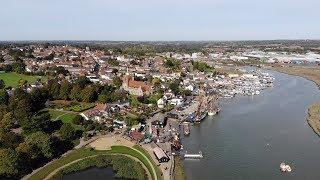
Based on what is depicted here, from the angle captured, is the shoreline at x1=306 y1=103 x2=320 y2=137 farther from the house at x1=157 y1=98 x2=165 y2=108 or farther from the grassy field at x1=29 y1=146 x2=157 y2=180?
the grassy field at x1=29 y1=146 x2=157 y2=180

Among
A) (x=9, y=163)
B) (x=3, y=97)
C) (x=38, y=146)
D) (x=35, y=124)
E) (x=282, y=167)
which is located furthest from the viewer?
(x=3, y=97)

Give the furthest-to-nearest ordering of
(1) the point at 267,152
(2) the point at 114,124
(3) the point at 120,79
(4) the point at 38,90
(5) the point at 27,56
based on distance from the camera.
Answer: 1. (5) the point at 27,56
2. (3) the point at 120,79
3. (4) the point at 38,90
4. (2) the point at 114,124
5. (1) the point at 267,152

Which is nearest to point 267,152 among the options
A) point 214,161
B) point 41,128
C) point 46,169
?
point 214,161

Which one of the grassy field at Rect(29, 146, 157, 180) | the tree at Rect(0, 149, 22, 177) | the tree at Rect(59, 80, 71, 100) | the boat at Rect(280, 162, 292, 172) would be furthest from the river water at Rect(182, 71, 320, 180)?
the tree at Rect(59, 80, 71, 100)

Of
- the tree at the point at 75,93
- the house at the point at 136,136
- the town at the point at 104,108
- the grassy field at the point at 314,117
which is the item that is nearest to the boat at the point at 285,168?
the town at the point at 104,108

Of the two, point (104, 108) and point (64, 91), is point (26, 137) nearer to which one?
point (104, 108)

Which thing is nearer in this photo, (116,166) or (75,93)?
(116,166)

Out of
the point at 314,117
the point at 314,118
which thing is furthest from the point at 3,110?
the point at 314,117

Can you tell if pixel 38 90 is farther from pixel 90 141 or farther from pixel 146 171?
pixel 146 171
